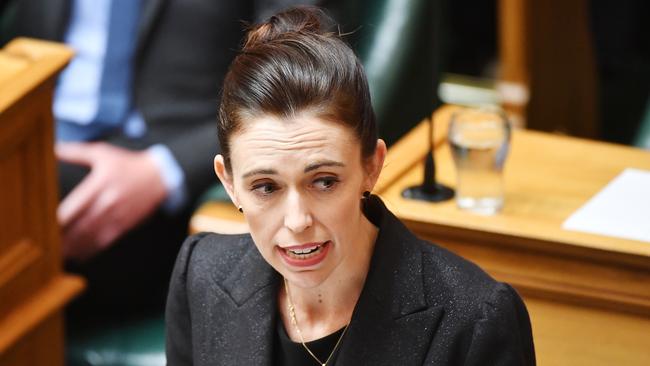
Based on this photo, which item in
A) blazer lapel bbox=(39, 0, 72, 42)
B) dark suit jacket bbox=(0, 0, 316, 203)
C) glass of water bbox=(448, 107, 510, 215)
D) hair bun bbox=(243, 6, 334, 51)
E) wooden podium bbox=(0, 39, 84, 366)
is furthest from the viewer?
blazer lapel bbox=(39, 0, 72, 42)

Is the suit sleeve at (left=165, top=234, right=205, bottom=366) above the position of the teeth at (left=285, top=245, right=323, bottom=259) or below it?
below

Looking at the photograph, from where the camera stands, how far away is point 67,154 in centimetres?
305

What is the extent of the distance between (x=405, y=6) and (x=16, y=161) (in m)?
1.06

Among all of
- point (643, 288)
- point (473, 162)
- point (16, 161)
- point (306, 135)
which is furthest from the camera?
point (16, 161)

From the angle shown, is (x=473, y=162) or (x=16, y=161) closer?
(x=473, y=162)

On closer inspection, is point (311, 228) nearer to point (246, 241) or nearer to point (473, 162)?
point (246, 241)

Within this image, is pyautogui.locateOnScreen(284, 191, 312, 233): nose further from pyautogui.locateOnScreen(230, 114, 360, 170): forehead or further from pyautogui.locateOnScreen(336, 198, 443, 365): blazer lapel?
pyautogui.locateOnScreen(336, 198, 443, 365): blazer lapel

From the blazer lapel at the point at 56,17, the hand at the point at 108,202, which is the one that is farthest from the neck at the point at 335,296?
the blazer lapel at the point at 56,17

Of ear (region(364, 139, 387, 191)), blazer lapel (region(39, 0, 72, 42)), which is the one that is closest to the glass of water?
ear (region(364, 139, 387, 191))

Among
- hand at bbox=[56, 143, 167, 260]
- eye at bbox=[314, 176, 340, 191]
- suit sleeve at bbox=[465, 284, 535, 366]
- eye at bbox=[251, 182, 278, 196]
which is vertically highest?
eye at bbox=[314, 176, 340, 191]

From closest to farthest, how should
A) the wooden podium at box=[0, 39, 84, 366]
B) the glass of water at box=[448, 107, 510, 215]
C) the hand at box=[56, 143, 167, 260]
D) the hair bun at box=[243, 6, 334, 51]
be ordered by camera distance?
the hair bun at box=[243, 6, 334, 51]
the glass of water at box=[448, 107, 510, 215]
the wooden podium at box=[0, 39, 84, 366]
the hand at box=[56, 143, 167, 260]

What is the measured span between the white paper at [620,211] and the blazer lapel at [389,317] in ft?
1.90

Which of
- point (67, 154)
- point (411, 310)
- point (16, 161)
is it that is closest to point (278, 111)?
point (411, 310)

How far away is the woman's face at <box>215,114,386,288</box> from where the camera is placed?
168 centimetres
